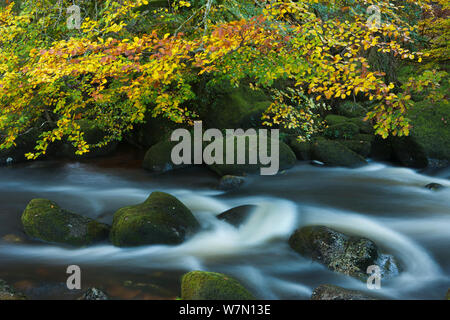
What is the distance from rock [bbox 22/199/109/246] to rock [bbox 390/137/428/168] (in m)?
8.32

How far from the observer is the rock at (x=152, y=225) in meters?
5.05

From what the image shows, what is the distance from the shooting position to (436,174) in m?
9.16

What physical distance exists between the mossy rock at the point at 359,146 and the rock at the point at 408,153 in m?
0.69

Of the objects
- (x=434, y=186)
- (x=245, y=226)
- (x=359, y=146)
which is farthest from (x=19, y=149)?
(x=434, y=186)

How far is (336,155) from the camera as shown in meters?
9.95

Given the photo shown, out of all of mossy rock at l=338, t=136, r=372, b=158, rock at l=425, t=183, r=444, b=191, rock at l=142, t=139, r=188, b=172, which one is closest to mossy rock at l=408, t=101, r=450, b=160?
mossy rock at l=338, t=136, r=372, b=158

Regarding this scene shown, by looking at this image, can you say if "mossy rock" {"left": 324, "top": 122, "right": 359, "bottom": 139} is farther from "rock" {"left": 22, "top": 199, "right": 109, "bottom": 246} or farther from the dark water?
"rock" {"left": 22, "top": 199, "right": 109, "bottom": 246}

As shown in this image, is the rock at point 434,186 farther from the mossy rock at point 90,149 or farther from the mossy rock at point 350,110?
the mossy rock at point 90,149

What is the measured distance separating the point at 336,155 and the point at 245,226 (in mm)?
5052

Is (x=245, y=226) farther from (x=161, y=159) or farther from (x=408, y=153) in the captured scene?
(x=408, y=153)

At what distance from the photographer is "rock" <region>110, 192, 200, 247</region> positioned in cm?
505

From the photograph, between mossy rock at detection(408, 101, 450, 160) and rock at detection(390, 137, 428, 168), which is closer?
mossy rock at detection(408, 101, 450, 160)
